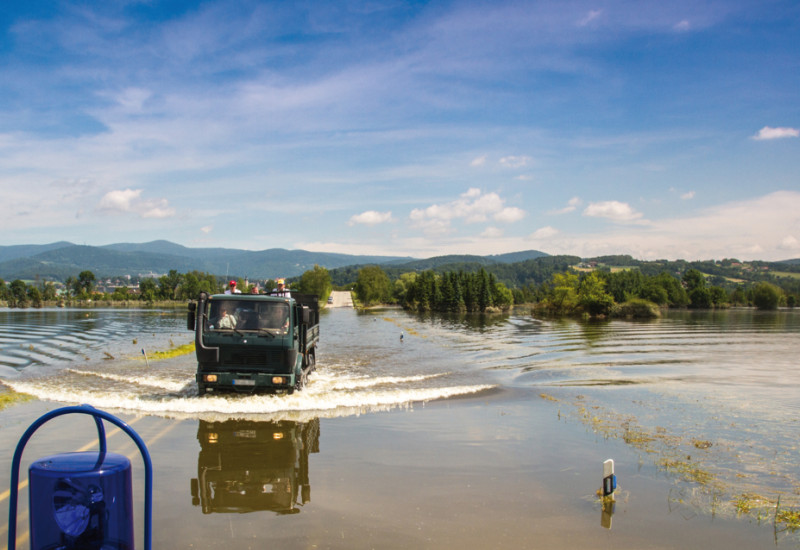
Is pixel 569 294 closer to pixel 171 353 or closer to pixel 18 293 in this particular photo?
pixel 171 353

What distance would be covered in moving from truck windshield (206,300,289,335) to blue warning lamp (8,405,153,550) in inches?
382

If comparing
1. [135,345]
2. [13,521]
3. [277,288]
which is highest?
[277,288]

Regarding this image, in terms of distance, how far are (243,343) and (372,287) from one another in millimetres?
139462

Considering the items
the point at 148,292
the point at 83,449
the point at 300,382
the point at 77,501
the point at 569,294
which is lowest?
the point at 148,292

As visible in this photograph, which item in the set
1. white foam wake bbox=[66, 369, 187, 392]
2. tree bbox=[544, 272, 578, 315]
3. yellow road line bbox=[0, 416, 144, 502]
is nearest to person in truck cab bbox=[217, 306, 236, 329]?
yellow road line bbox=[0, 416, 144, 502]

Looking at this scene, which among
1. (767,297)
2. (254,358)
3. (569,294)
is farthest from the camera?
(767,297)

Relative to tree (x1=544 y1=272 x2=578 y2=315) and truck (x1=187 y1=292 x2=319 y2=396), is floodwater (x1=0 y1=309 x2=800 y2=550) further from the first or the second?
tree (x1=544 y1=272 x2=578 y2=315)

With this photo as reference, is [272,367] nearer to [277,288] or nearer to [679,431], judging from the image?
[277,288]

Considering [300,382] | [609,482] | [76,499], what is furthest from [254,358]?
[76,499]

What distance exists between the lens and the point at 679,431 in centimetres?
1280

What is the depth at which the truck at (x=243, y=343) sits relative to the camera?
13.6 m

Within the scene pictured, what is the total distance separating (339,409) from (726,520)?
939 centimetres

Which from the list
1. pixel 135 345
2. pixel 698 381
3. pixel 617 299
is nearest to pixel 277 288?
pixel 698 381

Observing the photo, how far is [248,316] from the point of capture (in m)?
14.1
